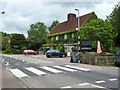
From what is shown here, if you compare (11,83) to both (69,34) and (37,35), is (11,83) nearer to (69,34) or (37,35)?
(69,34)

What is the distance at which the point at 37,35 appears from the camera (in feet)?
200

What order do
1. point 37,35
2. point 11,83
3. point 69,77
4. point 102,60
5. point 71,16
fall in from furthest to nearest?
point 37,35 < point 71,16 < point 102,60 < point 69,77 < point 11,83

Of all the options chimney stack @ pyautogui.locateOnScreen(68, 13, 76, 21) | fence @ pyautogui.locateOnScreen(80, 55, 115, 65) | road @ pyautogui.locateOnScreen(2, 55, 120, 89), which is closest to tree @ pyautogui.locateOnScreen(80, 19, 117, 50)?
fence @ pyautogui.locateOnScreen(80, 55, 115, 65)

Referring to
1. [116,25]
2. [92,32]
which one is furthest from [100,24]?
[116,25]

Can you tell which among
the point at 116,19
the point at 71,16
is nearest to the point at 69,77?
the point at 116,19

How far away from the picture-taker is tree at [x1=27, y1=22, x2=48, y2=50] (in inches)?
2333

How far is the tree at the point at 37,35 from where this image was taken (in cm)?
5925

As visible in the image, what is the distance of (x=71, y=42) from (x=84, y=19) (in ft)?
20.8

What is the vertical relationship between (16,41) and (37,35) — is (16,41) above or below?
below

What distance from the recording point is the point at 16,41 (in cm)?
5584

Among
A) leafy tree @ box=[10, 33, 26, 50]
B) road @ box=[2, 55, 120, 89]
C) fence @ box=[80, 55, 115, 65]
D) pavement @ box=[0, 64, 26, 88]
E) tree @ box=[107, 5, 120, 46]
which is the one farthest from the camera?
leafy tree @ box=[10, 33, 26, 50]

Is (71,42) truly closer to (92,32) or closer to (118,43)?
(92,32)

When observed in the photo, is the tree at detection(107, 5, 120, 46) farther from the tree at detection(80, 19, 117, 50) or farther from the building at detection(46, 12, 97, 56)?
the tree at detection(80, 19, 117, 50)

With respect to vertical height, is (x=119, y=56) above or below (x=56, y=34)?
below
